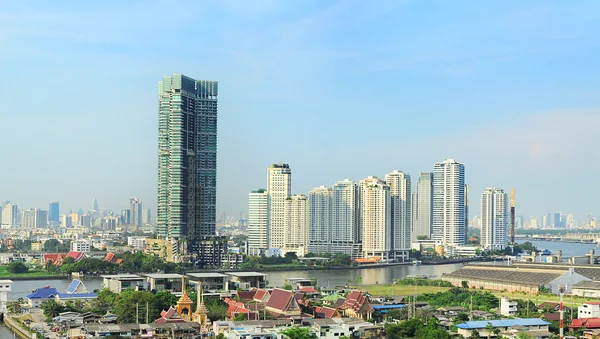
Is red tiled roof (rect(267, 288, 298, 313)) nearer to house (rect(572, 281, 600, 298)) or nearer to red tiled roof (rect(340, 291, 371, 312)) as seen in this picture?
red tiled roof (rect(340, 291, 371, 312))

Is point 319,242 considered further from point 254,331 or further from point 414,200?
point 254,331

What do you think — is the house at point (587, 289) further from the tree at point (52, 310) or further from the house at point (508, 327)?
the tree at point (52, 310)

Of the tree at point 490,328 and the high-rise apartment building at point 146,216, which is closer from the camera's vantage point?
the tree at point 490,328

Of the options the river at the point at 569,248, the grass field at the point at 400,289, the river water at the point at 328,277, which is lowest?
the river water at the point at 328,277

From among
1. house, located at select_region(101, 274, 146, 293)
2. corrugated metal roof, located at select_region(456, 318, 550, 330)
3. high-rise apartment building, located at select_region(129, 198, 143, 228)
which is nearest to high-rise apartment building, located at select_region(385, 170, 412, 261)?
house, located at select_region(101, 274, 146, 293)

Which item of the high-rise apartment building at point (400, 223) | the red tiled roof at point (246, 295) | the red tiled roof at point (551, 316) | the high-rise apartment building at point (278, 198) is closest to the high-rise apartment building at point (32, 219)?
the high-rise apartment building at point (278, 198)

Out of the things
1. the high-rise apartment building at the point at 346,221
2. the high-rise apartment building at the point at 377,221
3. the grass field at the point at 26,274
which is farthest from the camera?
the high-rise apartment building at the point at 346,221
